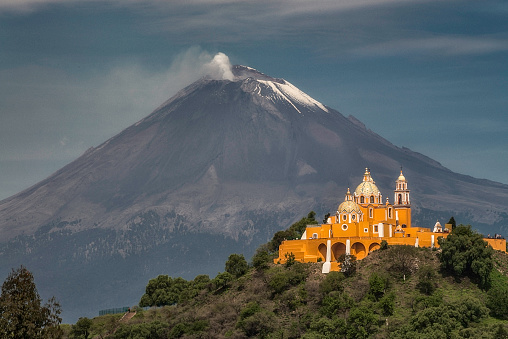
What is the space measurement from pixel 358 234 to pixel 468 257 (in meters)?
13.4

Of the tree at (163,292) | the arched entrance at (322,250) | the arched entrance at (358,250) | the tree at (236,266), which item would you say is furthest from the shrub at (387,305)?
the tree at (163,292)

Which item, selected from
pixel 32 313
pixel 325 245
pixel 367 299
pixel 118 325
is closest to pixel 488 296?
pixel 367 299

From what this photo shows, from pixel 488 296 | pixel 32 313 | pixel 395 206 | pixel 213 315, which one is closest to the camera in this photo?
pixel 32 313

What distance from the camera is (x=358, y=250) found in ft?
336

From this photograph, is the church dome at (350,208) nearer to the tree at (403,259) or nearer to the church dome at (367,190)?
the church dome at (367,190)

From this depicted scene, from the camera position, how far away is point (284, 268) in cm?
10250

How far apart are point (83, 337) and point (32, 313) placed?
5501cm

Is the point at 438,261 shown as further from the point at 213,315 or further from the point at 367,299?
the point at 213,315

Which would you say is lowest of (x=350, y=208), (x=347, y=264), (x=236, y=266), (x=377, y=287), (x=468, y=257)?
(x=377, y=287)

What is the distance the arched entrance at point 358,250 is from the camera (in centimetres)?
10194

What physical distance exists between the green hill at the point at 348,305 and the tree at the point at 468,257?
1.42 feet

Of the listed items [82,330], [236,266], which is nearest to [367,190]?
[236,266]

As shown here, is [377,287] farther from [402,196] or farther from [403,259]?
[402,196]

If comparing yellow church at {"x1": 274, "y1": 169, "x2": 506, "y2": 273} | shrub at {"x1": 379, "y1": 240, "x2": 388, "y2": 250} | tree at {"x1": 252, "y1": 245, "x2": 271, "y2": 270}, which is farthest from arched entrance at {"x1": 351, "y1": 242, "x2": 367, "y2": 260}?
tree at {"x1": 252, "y1": 245, "x2": 271, "y2": 270}
